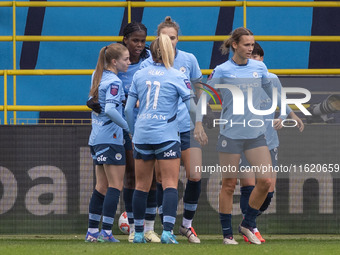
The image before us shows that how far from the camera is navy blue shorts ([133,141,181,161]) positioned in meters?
6.20

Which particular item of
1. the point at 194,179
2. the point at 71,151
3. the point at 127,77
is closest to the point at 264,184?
the point at 194,179

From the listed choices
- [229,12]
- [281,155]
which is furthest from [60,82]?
Answer: [281,155]

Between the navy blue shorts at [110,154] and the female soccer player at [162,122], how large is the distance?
41cm

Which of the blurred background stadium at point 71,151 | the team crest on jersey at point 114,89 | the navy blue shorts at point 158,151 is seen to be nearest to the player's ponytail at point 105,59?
the team crest on jersey at point 114,89

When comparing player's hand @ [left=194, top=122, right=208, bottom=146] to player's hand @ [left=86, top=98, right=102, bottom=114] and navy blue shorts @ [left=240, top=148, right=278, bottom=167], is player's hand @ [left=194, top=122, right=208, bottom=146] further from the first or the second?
navy blue shorts @ [left=240, top=148, right=278, bottom=167]

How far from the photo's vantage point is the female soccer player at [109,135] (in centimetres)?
669

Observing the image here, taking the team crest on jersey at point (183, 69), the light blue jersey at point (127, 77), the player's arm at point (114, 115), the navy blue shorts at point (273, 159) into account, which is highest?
the team crest on jersey at point (183, 69)

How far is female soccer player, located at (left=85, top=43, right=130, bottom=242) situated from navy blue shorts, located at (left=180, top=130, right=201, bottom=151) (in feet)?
1.50

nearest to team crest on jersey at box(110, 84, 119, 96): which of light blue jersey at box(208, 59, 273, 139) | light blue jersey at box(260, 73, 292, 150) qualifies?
light blue jersey at box(208, 59, 273, 139)

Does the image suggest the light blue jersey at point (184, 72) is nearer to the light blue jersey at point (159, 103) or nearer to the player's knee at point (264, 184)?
the light blue jersey at point (159, 103)

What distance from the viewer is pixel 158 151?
623 centimetres

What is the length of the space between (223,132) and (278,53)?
12.7 feet

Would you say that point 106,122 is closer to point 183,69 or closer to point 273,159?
point 183,69

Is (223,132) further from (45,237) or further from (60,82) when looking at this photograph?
(60,82)
